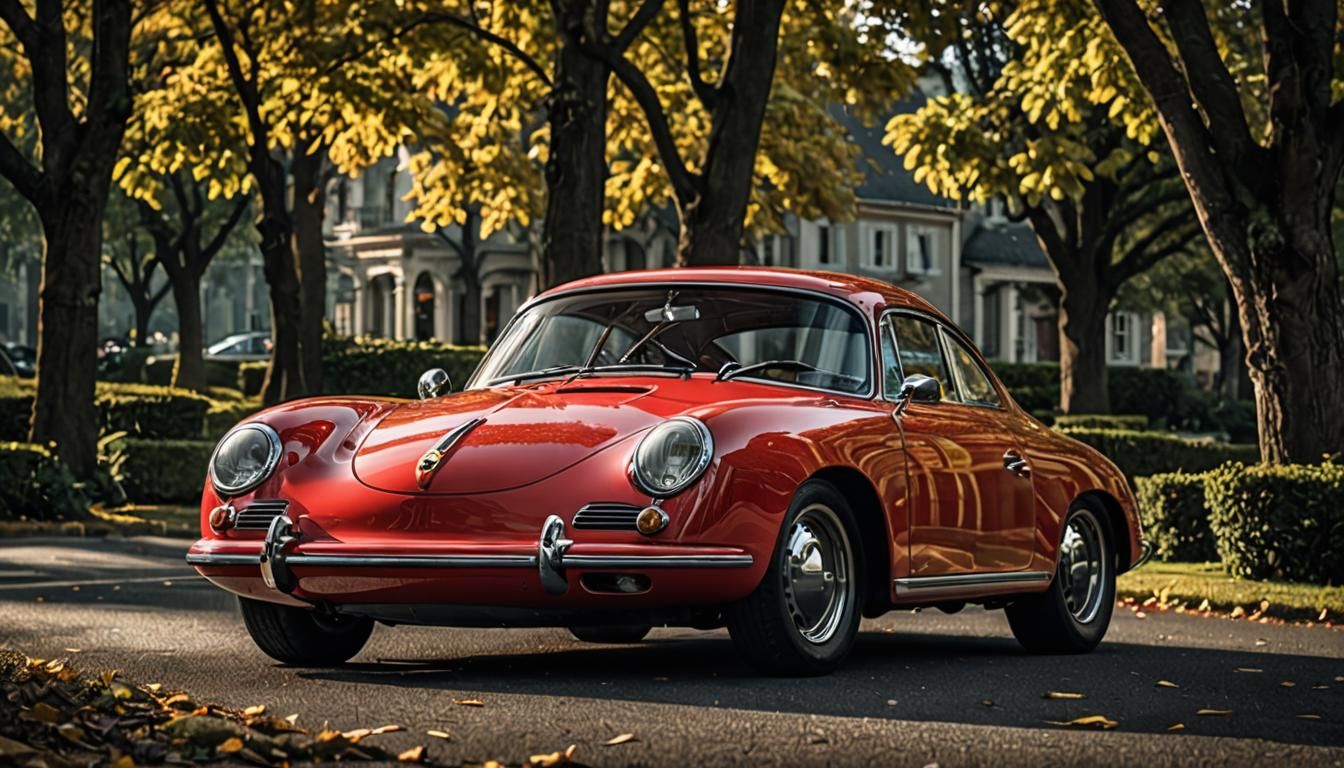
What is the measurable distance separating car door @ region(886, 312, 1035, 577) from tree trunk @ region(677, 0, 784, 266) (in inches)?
408

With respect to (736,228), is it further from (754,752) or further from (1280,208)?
(754,752)

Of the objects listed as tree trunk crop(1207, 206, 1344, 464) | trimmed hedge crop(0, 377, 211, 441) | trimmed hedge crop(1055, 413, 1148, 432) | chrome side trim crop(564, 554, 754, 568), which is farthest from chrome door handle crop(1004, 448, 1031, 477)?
trimmed hedge crop(1055, 413, 1148, 432)

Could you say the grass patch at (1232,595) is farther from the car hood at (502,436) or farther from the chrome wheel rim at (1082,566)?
the car hood at (502,436)

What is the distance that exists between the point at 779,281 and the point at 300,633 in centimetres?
247

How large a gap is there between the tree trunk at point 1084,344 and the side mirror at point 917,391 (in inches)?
1170

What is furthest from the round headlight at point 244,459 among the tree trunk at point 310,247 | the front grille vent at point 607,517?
the tree trunk at point 310,247

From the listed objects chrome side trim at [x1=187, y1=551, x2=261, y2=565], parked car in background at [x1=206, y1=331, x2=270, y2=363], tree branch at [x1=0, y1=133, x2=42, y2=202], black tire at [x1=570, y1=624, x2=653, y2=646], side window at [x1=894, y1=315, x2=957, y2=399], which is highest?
tree branch at [x1=0, y1=133, x2=42, y2=202]

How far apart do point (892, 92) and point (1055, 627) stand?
16297mm

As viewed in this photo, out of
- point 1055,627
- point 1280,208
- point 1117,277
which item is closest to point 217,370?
point 1117,277

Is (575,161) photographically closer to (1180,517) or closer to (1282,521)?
(1180,517)

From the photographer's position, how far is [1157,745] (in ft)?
21.6

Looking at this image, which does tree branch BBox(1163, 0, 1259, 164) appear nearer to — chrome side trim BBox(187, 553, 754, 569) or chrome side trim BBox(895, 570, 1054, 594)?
chrome side trim BBox(895, 570, 1054, 594)

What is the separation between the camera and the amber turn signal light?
24.7 feet

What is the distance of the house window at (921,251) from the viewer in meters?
68.1
